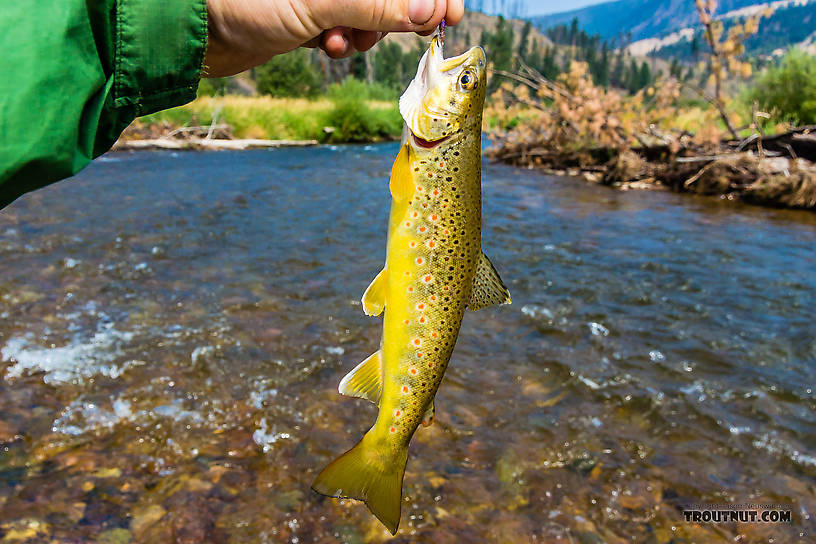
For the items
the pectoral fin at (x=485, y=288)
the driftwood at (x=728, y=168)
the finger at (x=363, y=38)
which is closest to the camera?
the pectoral fin at (x=485, y=288)

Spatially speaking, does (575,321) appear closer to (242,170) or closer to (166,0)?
(166,0)

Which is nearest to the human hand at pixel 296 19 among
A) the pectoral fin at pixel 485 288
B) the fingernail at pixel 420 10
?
the fingernail at pixel 420 10

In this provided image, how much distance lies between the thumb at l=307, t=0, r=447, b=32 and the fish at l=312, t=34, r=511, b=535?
0.32ft

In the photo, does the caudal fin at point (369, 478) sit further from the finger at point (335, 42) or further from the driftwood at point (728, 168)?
the driftwood at point (728, 168)

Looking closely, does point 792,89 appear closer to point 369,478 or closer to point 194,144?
point 194,144

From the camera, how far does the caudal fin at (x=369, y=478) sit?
7.14ft

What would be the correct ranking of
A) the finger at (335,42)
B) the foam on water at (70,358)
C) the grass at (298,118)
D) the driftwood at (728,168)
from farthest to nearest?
the grass at (298,118) < the driftwood at (728,168) < the foam on water at (70,358) < the finger at (335,42)

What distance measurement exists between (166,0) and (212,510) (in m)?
3.10

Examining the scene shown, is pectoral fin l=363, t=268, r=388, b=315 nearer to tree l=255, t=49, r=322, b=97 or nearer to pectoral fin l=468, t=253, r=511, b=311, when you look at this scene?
pectoral fin l=468, t=253, r=511, b=311

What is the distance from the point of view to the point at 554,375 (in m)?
5.67

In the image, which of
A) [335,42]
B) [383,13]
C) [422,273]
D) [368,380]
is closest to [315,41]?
[335,42]

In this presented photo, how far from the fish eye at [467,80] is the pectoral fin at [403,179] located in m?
0.31

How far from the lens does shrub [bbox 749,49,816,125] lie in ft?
67.6

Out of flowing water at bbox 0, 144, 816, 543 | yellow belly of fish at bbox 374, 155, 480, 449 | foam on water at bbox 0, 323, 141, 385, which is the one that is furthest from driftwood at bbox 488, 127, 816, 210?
yellow belly of fish at bbox 374, 155, 480, 449
